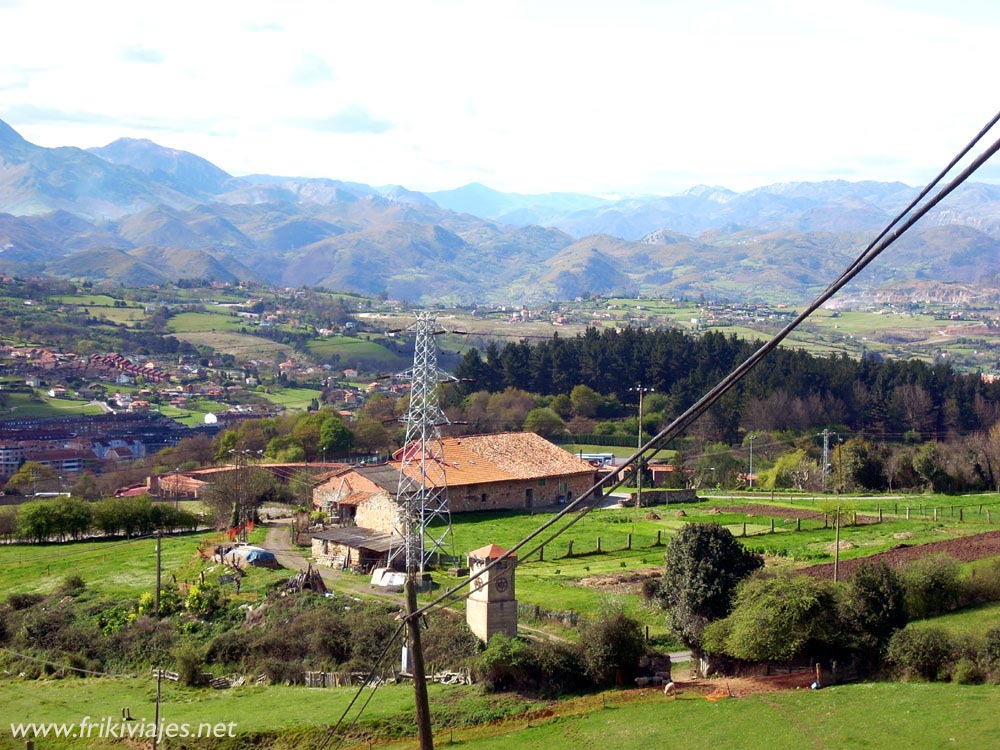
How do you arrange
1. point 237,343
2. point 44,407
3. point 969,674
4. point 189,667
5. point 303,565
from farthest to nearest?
point 237,343, point 44,407, point 303,565, point 189,667, point 969,674

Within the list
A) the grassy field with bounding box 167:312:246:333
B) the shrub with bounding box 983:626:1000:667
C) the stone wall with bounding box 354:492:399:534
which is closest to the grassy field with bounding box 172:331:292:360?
the grassy field with bounding box 167:312:246:333

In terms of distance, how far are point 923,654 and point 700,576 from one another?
4.50m

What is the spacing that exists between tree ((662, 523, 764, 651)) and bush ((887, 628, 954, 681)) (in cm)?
338

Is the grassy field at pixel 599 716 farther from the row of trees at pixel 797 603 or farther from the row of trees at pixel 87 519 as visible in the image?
the row of trees at pixel 87 519

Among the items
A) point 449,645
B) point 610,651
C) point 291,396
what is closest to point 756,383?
point 449,645

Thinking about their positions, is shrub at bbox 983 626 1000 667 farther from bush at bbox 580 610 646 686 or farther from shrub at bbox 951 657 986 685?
bush at bbox 580 610 646 686

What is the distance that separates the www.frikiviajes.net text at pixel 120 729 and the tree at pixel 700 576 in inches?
346

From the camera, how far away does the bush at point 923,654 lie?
18422 millimetres

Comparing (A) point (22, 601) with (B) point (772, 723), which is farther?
(A) point (22, 601)

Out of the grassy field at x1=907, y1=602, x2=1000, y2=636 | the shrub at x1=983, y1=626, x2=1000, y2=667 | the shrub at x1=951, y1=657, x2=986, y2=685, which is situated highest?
the shrub at x1=983, y1=626, x2=1000, y2=667

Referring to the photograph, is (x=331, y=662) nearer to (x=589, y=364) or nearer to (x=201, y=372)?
(x=589, y=364)

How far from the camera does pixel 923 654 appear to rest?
18.5m

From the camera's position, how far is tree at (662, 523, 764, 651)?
21156 mm

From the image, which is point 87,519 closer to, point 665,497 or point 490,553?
point 665,497
